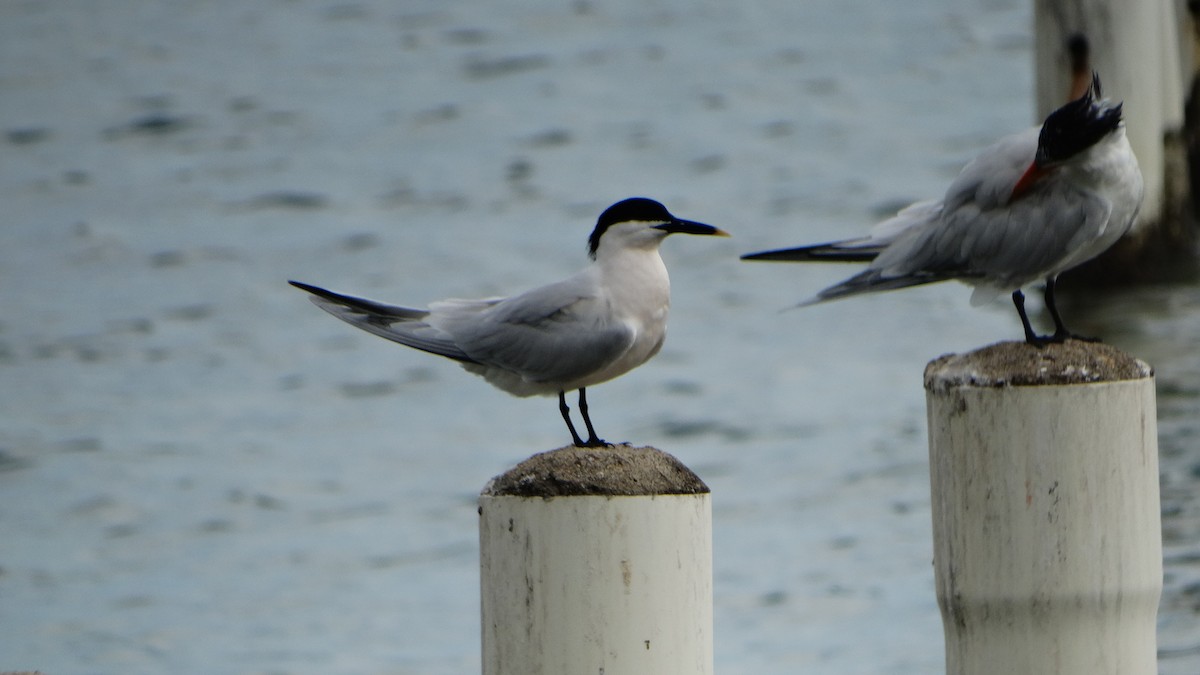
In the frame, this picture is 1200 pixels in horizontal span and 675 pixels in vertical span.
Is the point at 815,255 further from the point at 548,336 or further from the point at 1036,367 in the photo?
the point at 1036,367

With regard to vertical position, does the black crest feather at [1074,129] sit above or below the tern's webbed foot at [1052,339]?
above

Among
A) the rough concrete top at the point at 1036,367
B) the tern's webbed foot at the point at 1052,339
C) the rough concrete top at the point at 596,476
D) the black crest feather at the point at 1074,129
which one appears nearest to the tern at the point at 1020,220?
the black crest feather at the point at 1074,129

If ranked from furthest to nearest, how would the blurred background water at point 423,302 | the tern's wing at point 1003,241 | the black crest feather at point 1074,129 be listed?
1. the blurred background water at point 423,302
2. the tern's wing at point 1003,241
3. the black crest feather at point 1074,129

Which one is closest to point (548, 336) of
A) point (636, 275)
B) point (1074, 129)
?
point (636, 275)

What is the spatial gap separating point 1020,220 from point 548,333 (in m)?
1.25

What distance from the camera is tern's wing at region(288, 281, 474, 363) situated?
4.38 m

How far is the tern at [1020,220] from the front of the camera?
4.42 metres

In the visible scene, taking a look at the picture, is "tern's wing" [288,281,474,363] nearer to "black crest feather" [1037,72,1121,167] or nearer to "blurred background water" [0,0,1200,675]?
"black crest feather" [1037,72,1121,167]

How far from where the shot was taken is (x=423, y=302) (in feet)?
45.6

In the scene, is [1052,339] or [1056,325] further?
[1056,325]

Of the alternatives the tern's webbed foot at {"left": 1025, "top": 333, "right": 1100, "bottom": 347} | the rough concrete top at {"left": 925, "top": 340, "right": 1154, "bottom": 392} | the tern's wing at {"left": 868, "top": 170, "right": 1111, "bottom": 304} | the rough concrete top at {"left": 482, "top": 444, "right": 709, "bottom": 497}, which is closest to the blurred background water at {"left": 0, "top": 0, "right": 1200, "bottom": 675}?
the tern's wing at {"left": 868, "top": 170, "right": 1111, "bottom": 304}

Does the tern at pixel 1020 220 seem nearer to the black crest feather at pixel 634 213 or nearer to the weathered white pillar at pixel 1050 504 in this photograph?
the black crest feather at pixel 634 213

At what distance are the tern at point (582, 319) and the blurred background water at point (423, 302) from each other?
3852 mm

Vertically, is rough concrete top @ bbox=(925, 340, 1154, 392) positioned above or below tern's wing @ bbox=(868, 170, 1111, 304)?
below
